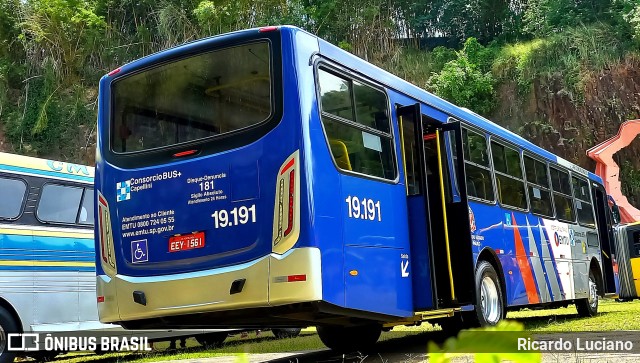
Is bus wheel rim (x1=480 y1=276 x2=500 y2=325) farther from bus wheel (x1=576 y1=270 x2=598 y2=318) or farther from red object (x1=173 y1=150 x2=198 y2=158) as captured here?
bus wheel (x1=576 y1=270 x2=598 y2=318)

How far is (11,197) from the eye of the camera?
9.79 m

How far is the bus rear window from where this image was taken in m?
6.52

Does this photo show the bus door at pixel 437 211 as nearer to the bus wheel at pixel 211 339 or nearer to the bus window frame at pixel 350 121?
the bus window frame at pixel 350 121

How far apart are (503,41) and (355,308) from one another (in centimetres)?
2878

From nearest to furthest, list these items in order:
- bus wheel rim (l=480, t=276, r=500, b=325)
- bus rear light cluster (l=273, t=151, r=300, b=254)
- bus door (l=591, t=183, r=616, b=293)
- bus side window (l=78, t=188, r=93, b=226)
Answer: bus rear light cluster (l=273, t=151, r=300, b=254) → bus wheel rim (l=480, t=276, r=500, b=325) → bus side window (l=78, t=188, r=93, b=226) → bus door (l=591, t=183, r=616, b=293)

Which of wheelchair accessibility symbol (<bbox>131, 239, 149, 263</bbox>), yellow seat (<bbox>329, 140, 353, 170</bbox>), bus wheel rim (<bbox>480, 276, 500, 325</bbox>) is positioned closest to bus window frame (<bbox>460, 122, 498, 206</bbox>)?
bus wheel rim (<bbox>480, 276, 500, 325</bbox>)

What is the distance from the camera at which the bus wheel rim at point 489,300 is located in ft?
28.8

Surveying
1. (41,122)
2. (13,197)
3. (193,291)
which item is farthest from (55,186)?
(41,122)

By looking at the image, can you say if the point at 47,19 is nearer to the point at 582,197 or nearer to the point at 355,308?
the point at 582,197

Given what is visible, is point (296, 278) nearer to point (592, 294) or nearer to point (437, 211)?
Answer: point (437, 211)

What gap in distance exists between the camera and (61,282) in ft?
34.0

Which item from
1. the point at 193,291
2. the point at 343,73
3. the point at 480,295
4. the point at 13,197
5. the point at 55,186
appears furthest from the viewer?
the point at 55,186

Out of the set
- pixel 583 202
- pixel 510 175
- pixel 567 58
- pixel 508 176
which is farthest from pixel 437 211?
pixel 567 58

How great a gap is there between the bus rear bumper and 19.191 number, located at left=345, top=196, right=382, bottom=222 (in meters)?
0.78
